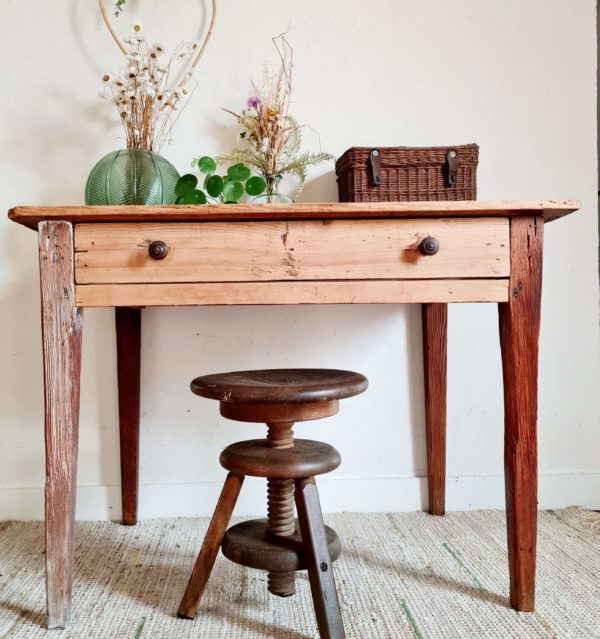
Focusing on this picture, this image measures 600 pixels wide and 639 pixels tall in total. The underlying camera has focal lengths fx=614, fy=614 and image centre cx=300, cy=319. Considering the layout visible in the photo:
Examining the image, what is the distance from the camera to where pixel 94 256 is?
114cm

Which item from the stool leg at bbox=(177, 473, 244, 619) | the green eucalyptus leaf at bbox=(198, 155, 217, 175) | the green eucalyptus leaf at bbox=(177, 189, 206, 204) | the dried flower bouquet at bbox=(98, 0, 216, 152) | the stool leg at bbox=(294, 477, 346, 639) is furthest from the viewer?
the dried flower bouquet at bbox=(98, 0, 216, 152)

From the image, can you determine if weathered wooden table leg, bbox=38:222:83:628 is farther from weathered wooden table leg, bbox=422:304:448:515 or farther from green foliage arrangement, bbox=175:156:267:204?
weathered wooden table leg, bbox=422:304:448:515

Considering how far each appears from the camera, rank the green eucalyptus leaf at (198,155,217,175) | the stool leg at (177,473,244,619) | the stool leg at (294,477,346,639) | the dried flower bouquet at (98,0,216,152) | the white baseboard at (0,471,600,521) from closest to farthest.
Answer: the stool leg at (294,477,346,639)
the stool leg at (177,473,244,619)
the green eucalyptus leaf at (198,155,217,175)
the dried flower bouquet at (98,0,216,152)
the white baseboard at (0,471,600,521)

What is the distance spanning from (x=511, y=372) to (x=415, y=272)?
0.27 metres

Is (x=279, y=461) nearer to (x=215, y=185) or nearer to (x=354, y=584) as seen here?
(x=354, y=584)

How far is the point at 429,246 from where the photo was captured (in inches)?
44.4

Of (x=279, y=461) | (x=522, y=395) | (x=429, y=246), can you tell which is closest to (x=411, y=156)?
(x=429, y=246)

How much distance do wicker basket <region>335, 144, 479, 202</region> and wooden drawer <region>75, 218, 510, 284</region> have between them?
27 centimetres

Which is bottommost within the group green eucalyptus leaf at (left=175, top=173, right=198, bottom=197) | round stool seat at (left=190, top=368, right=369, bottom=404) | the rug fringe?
the rug fringe

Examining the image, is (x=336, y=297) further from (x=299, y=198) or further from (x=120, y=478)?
(x=120, y=478)

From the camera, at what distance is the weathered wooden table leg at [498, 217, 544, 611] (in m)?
1.15

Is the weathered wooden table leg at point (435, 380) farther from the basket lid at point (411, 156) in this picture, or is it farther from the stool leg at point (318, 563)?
the stool leg at point (318, 563)

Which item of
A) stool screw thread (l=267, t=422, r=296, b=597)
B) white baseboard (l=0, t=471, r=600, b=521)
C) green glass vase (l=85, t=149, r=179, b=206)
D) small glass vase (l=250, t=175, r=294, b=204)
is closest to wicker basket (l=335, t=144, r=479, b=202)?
small glass vase (l=250, t=175, r=294, b=204)

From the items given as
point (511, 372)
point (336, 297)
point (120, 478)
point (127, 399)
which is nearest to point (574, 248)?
point (511, 372)
